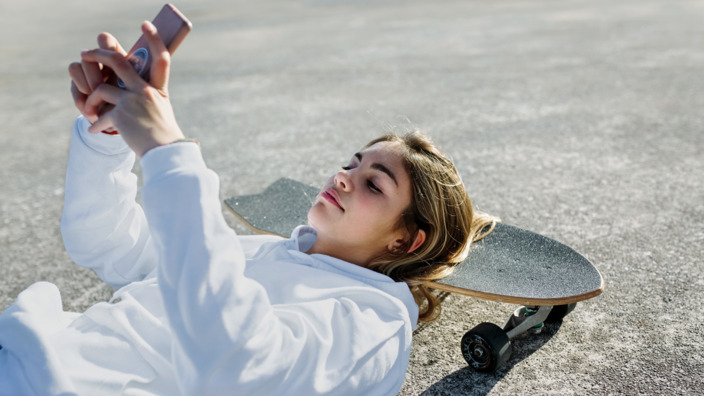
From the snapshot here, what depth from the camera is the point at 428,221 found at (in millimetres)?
1933

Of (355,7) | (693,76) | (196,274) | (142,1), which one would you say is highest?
(196,274)

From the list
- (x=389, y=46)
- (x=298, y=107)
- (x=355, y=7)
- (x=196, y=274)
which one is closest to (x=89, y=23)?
(x=355, y=7)

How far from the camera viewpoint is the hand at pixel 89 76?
1.44 meters

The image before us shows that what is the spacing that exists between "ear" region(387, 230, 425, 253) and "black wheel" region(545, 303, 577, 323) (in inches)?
22.2

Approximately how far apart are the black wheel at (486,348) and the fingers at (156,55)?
117 cm

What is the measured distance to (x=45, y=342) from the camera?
56.4 inches

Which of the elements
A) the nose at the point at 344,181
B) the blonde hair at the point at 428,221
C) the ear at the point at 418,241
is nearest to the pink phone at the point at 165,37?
the nose at the point at 344,181

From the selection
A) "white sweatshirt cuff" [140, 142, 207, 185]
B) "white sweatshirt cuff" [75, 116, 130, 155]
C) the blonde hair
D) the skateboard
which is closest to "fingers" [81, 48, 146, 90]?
"white sweatshirt cuff" [140, 142, 207, 185]

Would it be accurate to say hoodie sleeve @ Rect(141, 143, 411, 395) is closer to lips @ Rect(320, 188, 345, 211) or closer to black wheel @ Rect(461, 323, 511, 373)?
lips @ Rect(320, 188, 345, 211)

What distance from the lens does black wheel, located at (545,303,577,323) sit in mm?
2166

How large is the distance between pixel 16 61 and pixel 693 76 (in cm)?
685

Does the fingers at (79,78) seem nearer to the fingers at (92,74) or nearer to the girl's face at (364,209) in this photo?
the fingers at (92,74)

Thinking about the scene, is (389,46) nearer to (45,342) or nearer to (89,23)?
(89,23)

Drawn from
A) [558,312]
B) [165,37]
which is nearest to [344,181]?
[165,37]
